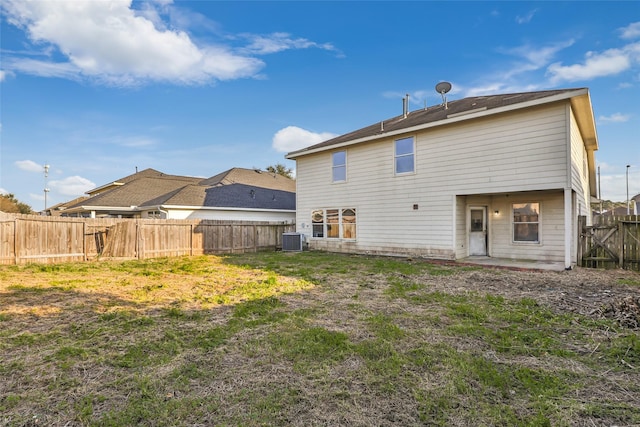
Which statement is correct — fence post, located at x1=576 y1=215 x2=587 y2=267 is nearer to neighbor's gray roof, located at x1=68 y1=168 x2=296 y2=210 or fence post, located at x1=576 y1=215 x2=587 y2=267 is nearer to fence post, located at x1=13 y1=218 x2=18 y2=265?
neighbor's gray roof, located at x1=68 y1=168 x2=296 y2=210

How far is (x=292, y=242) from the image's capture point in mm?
14391

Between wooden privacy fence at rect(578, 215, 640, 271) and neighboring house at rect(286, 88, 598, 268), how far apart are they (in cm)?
33

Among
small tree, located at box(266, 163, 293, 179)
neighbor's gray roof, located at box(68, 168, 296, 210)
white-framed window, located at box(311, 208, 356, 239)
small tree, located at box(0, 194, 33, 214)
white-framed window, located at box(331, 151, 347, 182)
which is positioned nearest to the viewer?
white-framed window, located at box(311, 208, 356, 239)

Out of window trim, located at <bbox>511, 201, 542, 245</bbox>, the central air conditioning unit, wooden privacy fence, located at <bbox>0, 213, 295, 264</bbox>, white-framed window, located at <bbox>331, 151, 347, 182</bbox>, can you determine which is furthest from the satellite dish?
wooden privacy fence, located at <bbox>0, 213, 295, 264</bbox>

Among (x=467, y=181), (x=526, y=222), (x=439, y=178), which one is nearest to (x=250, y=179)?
(x=439, y=178)

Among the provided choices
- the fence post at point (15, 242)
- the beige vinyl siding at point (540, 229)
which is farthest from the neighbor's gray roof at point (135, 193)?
the beige vinyl siding at point (540, 229)

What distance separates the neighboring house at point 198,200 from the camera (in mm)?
17469

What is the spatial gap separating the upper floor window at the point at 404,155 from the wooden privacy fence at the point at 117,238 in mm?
7310

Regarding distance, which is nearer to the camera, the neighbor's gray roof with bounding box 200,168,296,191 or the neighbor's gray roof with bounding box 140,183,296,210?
the neighbor's gray roof with bounding box 140,183,296,210

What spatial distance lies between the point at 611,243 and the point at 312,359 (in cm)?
1006

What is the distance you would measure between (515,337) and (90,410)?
175 inches

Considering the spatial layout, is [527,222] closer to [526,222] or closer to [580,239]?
[526,222]

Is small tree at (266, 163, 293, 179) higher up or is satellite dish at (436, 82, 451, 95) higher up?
small tree at (266, 163, 293, 179)

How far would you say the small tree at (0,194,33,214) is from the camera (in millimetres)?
26559
